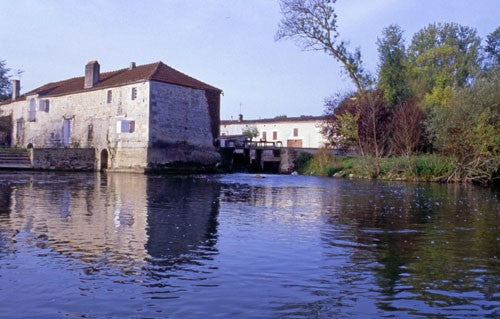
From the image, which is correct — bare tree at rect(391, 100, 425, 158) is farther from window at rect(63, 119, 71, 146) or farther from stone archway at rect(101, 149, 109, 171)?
window at rect(63, 119, 71, 146)

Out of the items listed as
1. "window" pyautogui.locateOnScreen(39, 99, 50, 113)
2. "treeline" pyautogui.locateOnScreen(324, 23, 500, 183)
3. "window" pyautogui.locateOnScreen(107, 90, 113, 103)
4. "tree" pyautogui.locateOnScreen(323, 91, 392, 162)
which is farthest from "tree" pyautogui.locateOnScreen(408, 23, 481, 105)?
"window" pyautogui.locateOnScreen(39, 99, 50, 113)

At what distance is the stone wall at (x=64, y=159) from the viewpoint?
3819cm

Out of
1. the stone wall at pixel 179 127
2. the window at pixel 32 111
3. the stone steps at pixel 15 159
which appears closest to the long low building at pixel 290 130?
the stone wall at pixel 179 127

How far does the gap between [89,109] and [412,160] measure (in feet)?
87.5

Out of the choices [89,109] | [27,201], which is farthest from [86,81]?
[27,201]

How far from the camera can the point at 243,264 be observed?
7250 mm

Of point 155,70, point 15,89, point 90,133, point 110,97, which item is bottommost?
point 90,133

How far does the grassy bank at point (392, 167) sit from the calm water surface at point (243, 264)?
1990 centimetres

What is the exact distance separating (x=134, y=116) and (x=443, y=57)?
30.9m

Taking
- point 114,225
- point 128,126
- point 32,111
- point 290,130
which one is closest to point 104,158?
point 128,126

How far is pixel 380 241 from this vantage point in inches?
363

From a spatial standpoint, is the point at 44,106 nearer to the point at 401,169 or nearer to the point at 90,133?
the point at 90,133

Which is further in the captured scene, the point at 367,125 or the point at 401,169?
the point at 367,125

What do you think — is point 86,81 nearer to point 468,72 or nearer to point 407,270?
point 468,72
